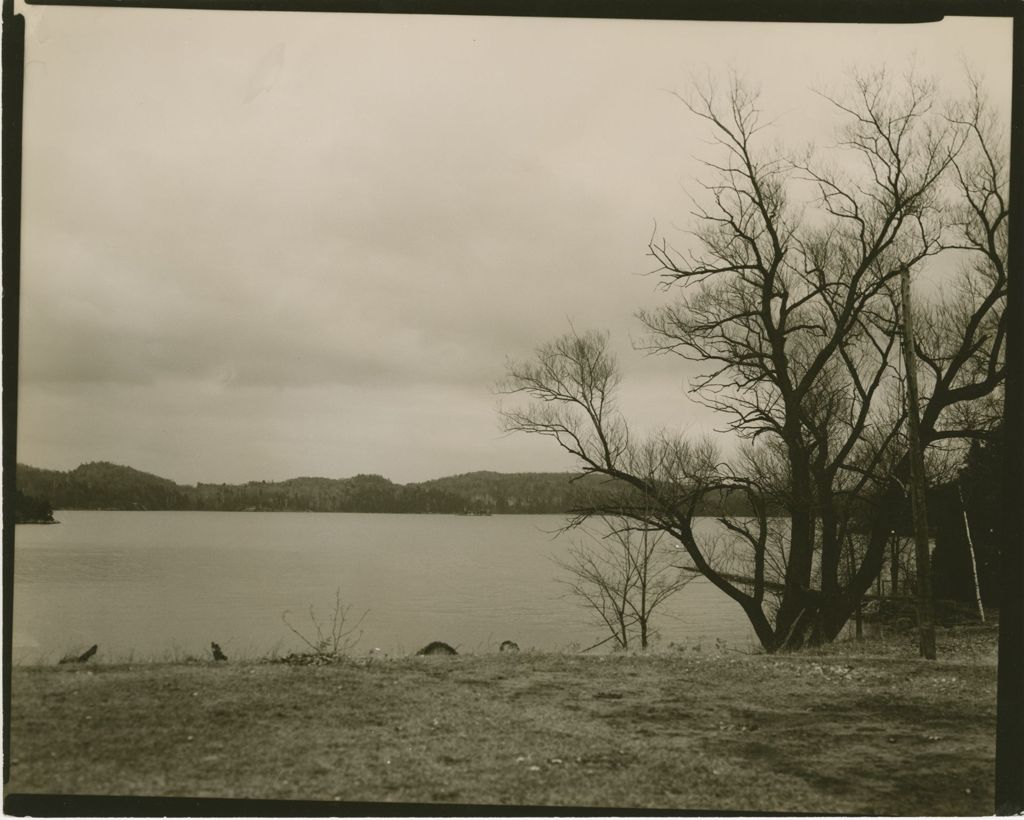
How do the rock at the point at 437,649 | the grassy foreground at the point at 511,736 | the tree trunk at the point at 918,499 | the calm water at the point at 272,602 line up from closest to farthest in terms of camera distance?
1. the grassy foreground at the point at 511,736
2. the tree trunk at the point at 918,499
3. the rock at the point at 437,649
4. the calm water at the point at 272,602

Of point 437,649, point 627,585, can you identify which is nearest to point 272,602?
point 627,585

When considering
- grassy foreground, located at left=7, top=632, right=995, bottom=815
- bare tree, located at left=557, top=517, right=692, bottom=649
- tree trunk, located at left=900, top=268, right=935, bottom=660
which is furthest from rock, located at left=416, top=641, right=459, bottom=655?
tree trunk, located at left=900, top=268, right=935, bottom=660

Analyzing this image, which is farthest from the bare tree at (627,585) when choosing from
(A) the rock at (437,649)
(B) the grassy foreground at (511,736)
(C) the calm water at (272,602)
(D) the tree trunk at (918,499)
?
(B) the grassy foreground at (511,736)

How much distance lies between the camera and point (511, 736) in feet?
27.1

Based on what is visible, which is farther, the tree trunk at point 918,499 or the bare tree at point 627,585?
the bare tree at point 627,585

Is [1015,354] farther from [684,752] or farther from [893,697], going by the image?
[684,752]

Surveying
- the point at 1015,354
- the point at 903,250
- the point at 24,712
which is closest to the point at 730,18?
the point at 1015,354

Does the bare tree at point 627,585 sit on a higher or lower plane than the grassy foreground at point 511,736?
lower

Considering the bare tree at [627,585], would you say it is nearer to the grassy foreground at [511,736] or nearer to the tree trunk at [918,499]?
the tree trunk at [918,499]

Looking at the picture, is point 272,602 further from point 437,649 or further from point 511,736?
point 511,736

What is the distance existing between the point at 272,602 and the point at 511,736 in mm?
25296

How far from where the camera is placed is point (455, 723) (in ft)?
28.0

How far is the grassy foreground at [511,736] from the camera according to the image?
24.1ft

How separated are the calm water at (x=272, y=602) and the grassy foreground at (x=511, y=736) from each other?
1.97 meters
